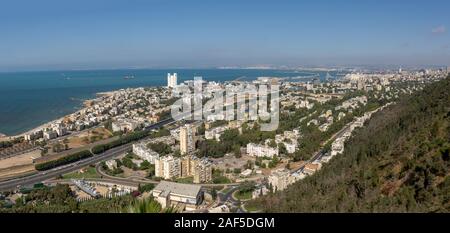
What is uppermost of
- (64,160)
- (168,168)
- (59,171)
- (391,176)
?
(391,176)

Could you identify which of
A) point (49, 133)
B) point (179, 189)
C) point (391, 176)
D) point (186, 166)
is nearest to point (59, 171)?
point (186, 166)

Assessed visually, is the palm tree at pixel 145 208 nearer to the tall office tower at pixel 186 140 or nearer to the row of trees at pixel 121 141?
the tall office tower at pixel 186 140

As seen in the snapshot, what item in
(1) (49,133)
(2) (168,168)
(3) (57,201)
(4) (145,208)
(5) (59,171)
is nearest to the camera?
(4) (145,208)

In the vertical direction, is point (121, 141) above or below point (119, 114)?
below

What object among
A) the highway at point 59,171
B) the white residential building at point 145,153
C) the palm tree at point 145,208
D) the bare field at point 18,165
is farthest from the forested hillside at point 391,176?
the bare field at point 18,165

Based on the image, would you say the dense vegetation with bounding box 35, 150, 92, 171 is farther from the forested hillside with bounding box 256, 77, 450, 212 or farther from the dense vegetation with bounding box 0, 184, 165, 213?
the forested hillside with bounding box 256, 77, 450, 212

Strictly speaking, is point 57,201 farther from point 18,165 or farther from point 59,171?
point 18,165

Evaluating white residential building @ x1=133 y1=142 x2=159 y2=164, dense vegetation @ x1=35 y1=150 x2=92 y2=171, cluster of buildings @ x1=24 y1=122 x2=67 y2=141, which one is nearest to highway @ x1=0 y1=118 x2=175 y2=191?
dense vegetation @ x1=35 y1=150 x2=92 y2=171
